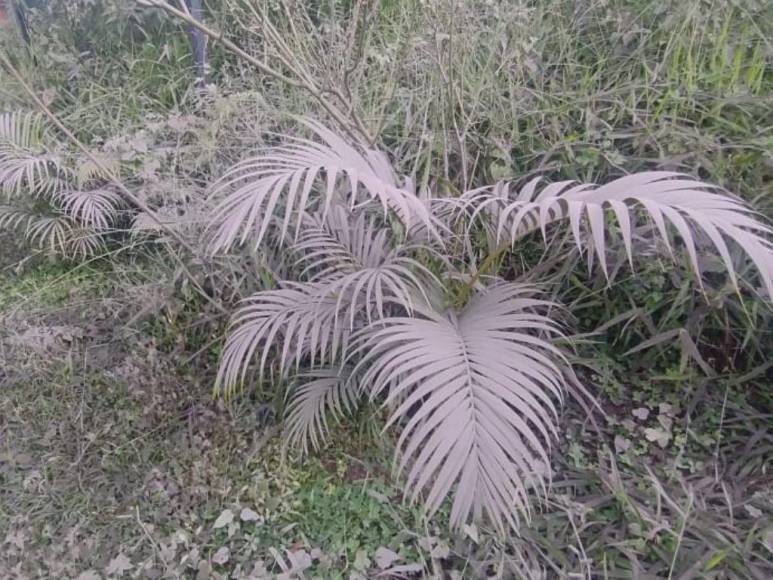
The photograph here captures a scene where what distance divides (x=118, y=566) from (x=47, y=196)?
1534mm

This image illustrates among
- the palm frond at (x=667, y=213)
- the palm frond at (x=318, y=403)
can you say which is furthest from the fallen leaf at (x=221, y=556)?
the palm frond at (x=667, y=213)

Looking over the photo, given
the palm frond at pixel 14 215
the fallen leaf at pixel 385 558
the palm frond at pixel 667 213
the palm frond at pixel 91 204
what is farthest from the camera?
the palm frond at pixel 14 215

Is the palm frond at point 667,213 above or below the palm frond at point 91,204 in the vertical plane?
above

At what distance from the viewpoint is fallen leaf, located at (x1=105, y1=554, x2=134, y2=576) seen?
1.32 meters

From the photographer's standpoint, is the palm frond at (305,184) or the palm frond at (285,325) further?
the palm frond at (285,325)

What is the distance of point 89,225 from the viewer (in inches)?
82.7

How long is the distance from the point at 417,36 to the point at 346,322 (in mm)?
1065

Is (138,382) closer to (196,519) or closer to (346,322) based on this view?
(196,519)

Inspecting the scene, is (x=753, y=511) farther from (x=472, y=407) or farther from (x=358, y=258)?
(x=358, y=258)

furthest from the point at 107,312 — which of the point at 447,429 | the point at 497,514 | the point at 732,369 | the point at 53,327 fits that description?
the point at 732,369

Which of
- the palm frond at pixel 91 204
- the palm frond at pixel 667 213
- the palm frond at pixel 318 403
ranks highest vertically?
the palm frond at pixel 667 213

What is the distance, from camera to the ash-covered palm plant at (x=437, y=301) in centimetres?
103

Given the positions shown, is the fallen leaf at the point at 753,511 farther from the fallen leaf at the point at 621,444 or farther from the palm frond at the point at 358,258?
the palm frond at the point at 358,258

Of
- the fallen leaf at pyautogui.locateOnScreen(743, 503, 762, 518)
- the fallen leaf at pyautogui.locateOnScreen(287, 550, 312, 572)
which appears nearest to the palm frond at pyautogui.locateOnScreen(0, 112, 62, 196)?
the fallen leaf at pyautogui.locateOnScreen(287, 550, 312, 572)
